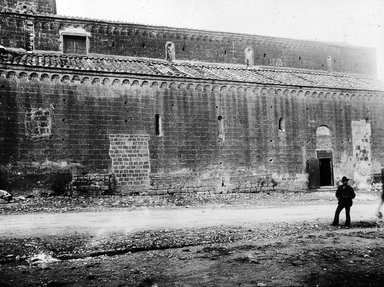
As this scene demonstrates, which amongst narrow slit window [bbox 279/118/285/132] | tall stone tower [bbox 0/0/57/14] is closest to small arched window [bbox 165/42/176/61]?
tall stone tower [bbox 0/0/57/14]

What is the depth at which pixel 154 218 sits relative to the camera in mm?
10516

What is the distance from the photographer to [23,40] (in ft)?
61.0

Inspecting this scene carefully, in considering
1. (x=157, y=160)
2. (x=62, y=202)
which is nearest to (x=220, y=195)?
(x=157, y=160)

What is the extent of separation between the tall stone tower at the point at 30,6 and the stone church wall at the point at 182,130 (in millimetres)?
5792

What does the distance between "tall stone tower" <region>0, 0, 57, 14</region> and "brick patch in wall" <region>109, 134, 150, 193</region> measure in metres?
8.72

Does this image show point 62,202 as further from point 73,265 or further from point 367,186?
point 367,186

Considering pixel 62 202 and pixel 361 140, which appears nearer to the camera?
pixel 62 202

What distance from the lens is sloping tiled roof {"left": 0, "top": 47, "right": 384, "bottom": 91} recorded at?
16.4 meters

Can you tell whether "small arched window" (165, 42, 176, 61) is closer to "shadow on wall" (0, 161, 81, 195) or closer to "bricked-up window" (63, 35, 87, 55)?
"bricked-up window" (63, 35, 87, 55)

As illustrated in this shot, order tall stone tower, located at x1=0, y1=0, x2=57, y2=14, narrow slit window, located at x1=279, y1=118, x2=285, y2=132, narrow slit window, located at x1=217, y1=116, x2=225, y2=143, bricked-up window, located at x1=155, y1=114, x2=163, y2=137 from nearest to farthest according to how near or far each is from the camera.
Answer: bricked-up window, located at x1=155, y1=114, x2=163, y2=137 < narrow slit window, located at x1=217, y1=116, x2=225, y2=143 < tall stone tower, located at x1=0, y1=0, x2=57, y2=14 < narrow slit window, located at x1=279, y1=118, x2=285, y2=132

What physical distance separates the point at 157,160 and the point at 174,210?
508 cm

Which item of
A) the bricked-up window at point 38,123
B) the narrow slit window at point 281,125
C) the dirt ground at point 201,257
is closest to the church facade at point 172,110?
the bricked-up window at point 38,123

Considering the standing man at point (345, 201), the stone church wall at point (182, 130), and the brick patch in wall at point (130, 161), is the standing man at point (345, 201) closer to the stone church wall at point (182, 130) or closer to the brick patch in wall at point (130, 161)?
the stone church wall at point (182, 130)

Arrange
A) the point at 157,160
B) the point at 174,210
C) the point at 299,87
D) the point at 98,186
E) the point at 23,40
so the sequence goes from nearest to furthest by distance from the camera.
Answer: the point at 174,210 < the point at 98,186 < the point at 157,160 < the point at 23,40 < the point at 299,87
